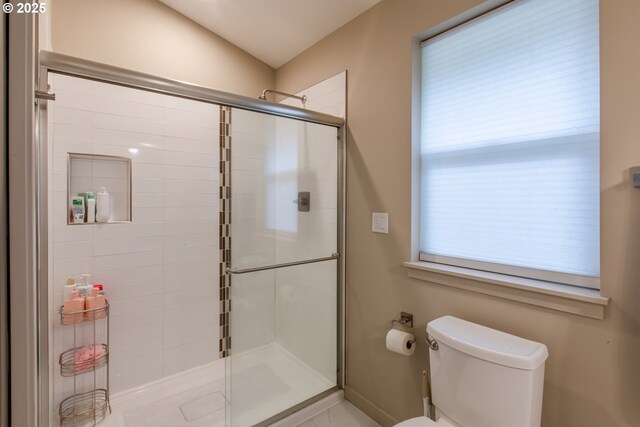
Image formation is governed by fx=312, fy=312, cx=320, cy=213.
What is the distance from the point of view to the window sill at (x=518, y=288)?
3.58ft

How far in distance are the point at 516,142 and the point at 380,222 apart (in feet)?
2.57

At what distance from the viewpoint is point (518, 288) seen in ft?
4.11

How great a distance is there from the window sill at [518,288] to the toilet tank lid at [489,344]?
157 millimetres

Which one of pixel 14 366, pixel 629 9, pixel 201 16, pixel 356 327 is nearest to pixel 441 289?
pixel 356 327

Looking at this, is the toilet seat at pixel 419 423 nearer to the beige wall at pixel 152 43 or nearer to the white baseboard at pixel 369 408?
the white baseboard at pixel 369 408

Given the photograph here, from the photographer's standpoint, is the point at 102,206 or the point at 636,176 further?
the point at 102,206

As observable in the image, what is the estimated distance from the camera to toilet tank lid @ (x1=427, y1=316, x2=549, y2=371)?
1.05m

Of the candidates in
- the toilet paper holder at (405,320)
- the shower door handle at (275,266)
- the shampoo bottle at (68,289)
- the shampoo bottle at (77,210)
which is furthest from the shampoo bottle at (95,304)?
the toilet paper holder at (405,320)

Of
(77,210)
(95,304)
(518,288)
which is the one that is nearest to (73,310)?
(95,304)

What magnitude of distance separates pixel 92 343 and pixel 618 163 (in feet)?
9.22

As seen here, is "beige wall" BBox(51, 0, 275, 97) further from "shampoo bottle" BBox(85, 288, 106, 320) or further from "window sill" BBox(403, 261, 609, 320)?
"window sill" BBox(403, 261, 609, 320)

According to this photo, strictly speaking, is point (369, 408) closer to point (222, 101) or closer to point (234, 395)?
point (234, 395)

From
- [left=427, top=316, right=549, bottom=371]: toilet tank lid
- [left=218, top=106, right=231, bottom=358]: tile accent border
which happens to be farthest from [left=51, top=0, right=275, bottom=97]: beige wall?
[left=427, top=316, right=549, bottom=371]: toilet tank lid

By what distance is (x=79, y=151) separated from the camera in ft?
6.32
